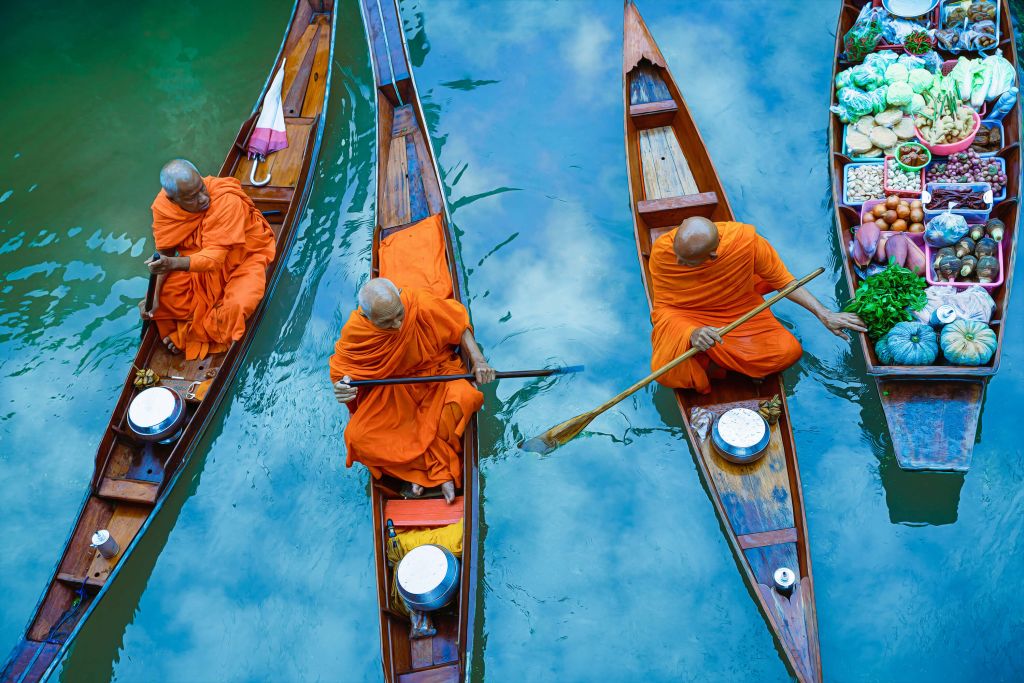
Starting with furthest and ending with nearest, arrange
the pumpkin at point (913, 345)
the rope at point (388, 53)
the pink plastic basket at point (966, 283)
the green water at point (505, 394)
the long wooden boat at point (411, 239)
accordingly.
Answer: the rope at point (388, 53) → the pink plastic basket at point (966, 283) → the green water at point (505, 394) → the pumpkin at point (913, 345) → the long wooden boat at point (411, 239)

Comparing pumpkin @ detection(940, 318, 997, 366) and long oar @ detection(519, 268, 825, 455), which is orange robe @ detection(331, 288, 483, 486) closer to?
long oar @ detection(519, 268, 825, 455)

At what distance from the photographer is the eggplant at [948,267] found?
591 centimetres

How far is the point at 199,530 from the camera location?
21.1 feet

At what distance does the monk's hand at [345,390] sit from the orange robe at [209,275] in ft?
5.93

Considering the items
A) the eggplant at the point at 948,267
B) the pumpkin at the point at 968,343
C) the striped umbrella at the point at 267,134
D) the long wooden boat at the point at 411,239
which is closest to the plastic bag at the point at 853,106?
the eggplant at the point at 948,267

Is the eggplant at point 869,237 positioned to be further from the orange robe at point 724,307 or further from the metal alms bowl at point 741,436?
the metal alms bowl at point 741,436

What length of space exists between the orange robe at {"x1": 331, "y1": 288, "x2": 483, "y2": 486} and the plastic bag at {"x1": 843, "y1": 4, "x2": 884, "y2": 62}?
442 cm

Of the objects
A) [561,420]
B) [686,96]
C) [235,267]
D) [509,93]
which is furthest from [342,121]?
[561,420]

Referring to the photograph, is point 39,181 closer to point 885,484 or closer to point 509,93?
point 509,93

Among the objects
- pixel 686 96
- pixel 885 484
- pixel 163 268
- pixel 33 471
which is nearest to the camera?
pixel 885 484

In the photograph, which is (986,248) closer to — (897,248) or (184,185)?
(897,248)

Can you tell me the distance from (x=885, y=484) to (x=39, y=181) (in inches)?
337

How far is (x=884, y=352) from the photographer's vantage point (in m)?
5.59

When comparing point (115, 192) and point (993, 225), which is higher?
point (115, 192)
